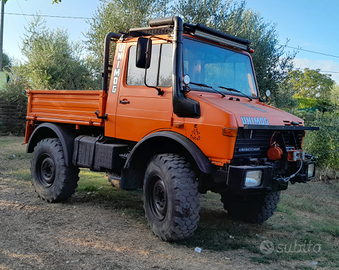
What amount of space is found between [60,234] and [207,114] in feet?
7.66

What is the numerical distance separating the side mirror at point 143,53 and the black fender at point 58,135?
2.30m

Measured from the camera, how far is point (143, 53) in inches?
168

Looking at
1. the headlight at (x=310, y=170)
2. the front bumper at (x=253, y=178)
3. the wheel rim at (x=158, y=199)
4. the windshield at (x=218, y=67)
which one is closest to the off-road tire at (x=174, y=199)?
the wheel rim at (x=158, y=199)

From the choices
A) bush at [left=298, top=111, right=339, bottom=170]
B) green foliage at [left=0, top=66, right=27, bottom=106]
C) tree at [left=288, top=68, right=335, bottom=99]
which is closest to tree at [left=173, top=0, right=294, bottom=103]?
bush at [left=298, top=111, right=339, bottom=170]

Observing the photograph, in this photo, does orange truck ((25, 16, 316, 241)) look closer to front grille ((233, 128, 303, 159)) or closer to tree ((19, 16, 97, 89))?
front grille ((233, 128, 303, 159))

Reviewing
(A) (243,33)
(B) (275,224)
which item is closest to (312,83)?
(A) (243,33)

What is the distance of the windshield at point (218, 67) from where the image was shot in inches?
181

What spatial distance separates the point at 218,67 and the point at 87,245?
2.80m

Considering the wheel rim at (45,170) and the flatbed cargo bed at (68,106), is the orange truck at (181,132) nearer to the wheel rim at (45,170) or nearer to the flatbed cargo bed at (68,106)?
the flatbed cargo bed at (68,106)

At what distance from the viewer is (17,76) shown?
18422mm

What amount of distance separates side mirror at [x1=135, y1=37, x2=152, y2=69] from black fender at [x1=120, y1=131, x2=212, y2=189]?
0.85 meters

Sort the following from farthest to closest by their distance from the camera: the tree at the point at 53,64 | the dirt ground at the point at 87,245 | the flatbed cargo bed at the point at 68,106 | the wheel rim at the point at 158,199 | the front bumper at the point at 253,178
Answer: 1. the tree at the point at 53,64
2. the flatbed cargo bed at the point at 68,106
3. the wheel rim at the point at 158,199
4. the front bumper at the point at 253,178
5. the dirt ground at the point at 87,245

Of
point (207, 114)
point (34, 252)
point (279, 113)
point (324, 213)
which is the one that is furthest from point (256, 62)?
A: point (34, 252)

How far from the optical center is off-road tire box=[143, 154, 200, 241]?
13.5ft
